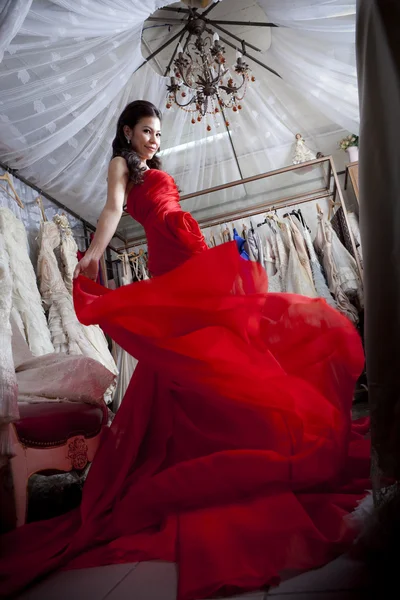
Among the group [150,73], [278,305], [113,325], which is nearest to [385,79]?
[278,305]

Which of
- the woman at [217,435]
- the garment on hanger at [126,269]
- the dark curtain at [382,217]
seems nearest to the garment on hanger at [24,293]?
the garment on hanger at [126,269]

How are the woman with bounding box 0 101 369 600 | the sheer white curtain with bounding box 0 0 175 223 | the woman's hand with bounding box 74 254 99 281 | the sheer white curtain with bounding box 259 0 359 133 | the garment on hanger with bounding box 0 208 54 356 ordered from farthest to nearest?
1. the garment on hanger with bounding box 0 208 54 356
2. the sheer white curtain with bounding box 259 0 359 133
3. the sheer white curtain with bounding box 0 0 175 223
4. the woman's hand with bounding box 74 254 99 281
5. the woman with bounding box 0 101 369 600

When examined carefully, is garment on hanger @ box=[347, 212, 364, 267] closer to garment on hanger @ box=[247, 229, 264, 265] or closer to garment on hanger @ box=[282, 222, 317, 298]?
garment on hanger @ box=[282, 222, 317, 298]

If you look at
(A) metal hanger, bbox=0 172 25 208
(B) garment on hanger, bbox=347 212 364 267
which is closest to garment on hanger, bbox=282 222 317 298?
(B) garment on hanger, bbox=347 212 364 267

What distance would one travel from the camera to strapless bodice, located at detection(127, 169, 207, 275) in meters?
1.69

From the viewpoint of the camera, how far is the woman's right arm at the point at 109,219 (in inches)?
62.6

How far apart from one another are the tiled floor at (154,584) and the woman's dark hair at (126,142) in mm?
1450

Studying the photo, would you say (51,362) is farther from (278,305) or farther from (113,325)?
(278,305)

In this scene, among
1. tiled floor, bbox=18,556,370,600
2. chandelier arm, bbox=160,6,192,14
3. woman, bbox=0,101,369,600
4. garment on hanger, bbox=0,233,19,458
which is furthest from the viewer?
chandelier arm, bbox=160,6,192,14

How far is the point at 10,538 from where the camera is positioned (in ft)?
3.85

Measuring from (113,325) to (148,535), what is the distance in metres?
0.58

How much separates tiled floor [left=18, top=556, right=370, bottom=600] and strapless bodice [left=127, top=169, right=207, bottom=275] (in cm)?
109

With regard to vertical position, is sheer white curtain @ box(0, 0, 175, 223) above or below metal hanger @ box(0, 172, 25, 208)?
above

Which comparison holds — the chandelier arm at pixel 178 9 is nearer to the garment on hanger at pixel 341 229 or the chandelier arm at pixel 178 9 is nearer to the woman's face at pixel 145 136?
the woman's face at pixel 145 136
